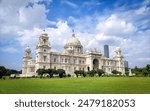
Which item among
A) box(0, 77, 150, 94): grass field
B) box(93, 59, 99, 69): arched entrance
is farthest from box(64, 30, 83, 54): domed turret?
box(0, 77, 150, 94): grass field

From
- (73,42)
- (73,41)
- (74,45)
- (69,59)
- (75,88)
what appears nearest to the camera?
(75,88)

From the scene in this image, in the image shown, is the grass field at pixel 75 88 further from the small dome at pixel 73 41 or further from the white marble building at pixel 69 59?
the small dome at pixel 73 41

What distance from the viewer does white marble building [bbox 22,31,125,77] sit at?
34.4 meters

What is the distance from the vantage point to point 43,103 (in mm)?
6766

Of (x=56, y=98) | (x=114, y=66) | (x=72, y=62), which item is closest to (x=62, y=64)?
(x=72, y=62)

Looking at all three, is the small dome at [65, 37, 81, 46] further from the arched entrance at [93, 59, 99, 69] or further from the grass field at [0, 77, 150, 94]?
the grass field at [0, 77, 150, 94]

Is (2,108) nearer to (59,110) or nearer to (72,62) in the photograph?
(59,110)

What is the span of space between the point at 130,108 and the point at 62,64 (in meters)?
31.1

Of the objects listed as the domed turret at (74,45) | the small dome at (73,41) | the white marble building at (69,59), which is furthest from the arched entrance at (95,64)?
the small dome at (73,41)

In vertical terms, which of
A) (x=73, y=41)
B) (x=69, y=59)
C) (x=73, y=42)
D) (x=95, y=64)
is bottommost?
(x=95, y=64)

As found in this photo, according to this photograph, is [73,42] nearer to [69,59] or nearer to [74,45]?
[74,45]

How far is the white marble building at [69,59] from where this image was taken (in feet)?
113

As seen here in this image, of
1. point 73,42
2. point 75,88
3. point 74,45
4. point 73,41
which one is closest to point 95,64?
point 74,45

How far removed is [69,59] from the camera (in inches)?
1538
